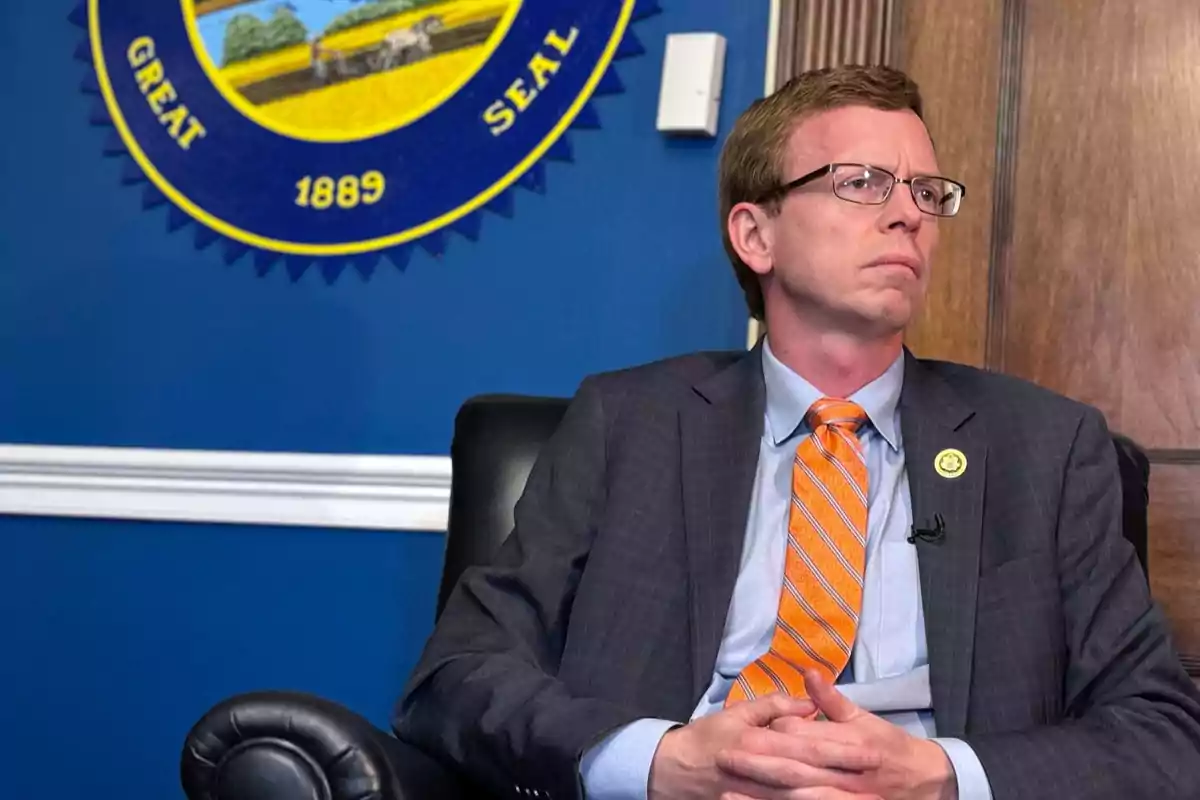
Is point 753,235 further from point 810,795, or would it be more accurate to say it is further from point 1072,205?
point 810,795

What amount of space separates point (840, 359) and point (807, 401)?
7cm

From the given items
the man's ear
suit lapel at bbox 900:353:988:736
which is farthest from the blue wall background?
suit lapel at bbox 900:353:988:736

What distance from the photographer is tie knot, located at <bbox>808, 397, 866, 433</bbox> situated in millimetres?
1559

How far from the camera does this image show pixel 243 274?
243 centimetres

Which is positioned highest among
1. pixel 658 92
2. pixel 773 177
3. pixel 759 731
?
pixel 658 92

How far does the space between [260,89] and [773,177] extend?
44.4 inches

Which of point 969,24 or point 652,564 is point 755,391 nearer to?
point 652,564

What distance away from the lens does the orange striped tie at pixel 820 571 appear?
1.44 meters

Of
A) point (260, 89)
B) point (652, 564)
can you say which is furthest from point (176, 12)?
point (652, 564)

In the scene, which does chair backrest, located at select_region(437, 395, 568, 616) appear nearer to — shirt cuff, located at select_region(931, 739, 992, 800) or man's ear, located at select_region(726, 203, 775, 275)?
man's ear, located at select_region(726, 203, 775, 275)

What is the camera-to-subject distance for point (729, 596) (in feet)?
4.91

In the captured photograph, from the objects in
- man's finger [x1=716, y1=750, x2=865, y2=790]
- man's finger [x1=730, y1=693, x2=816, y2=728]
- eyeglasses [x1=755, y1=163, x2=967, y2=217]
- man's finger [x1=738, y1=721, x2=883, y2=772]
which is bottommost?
man's finger [x1=716, y1=750, x2=865, y2=790]

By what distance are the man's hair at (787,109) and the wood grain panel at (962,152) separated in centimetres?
39

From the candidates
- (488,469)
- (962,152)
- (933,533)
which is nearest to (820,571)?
(933,533)
